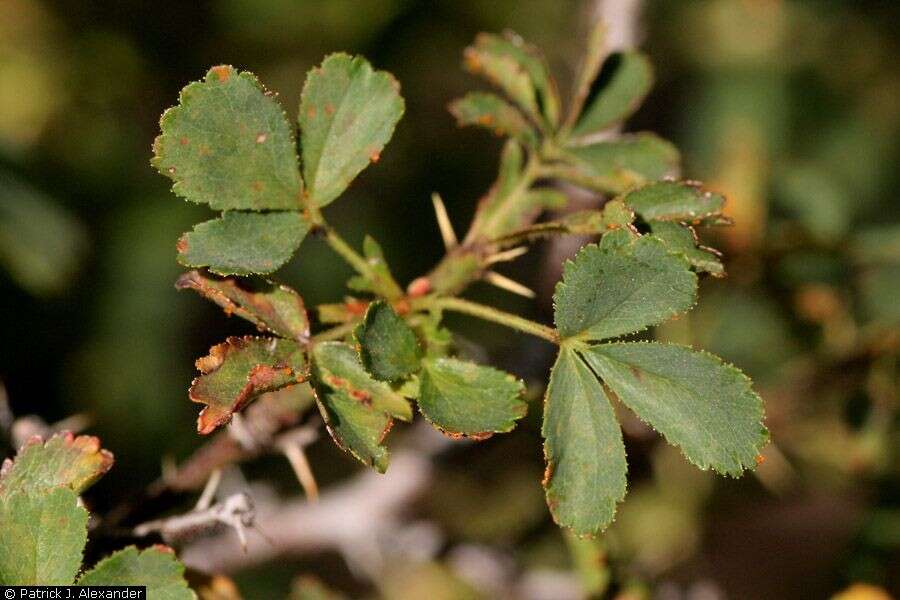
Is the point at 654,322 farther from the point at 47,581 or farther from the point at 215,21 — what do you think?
the point at 215,21

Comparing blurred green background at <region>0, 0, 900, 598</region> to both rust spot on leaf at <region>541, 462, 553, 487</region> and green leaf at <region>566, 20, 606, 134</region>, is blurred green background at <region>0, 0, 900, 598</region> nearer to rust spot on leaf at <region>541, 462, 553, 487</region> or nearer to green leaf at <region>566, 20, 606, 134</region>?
green leaf at <region>566, 20, 606, 134</region>

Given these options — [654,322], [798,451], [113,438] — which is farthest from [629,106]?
[113,438]

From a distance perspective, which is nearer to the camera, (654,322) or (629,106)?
(654,322)

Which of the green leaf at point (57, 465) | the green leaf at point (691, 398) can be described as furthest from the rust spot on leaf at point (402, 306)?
the green leaf at point (57, 465)

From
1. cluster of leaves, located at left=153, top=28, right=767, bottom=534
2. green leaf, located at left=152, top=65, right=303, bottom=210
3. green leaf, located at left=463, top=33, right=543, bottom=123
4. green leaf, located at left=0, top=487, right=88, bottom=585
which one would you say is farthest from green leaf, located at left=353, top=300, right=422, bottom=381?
green leaf, located at left=463, top=33, right=543, bottom=123

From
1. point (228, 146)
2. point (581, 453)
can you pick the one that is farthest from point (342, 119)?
point (581, 453)

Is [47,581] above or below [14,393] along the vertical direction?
above

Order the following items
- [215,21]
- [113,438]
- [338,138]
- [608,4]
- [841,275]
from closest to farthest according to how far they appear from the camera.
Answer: [338,138] < [608,4] < [841,275] < [113,438] < [215,21]
